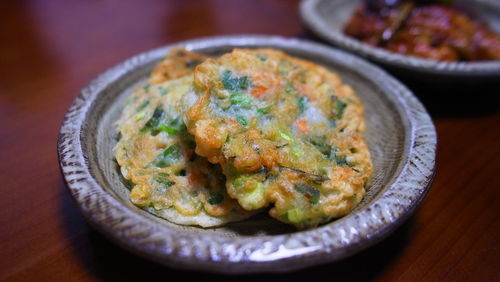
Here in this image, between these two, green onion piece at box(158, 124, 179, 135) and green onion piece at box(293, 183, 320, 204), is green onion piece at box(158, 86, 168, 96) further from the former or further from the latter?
green onion piece at box(293, 183, 320, 204)

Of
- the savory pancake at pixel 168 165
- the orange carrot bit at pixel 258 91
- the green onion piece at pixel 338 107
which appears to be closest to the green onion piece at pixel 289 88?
the orange carrot bit at pixel 258 91

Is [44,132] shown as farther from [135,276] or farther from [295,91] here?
[295,91]

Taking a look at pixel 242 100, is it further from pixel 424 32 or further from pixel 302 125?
pixel 424 32

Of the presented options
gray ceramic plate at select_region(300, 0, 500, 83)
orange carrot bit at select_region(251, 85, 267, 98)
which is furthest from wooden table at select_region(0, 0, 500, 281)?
orange carrot bit at select_region(251, 85, 267, 98)

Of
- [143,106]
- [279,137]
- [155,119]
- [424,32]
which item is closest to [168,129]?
[155,119]

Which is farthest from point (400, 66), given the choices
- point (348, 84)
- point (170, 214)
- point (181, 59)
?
point (170, 214)
